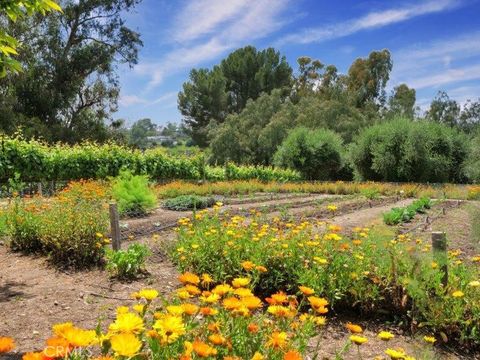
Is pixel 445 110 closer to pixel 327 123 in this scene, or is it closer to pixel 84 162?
pixel 327 123

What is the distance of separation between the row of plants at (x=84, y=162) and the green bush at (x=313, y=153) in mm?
5560

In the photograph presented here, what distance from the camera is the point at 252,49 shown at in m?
44.0

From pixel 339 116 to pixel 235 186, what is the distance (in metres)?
17.0

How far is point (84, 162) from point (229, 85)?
31423 millimetres

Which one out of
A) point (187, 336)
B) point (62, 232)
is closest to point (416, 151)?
point (62, 232)

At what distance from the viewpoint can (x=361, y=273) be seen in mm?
3807

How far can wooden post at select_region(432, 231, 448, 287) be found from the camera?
3.61 meters

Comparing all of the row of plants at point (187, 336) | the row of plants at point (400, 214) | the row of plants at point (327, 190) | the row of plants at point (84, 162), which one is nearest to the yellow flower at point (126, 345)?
the row of plants at point (187, 336)

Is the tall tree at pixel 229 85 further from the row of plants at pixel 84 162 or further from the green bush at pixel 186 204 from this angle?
the green bush at pixel 186 204

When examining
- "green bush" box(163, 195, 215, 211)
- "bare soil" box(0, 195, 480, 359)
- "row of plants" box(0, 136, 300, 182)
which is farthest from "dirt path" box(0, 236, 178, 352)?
"row of plants" box(0, 136, 300, 182)

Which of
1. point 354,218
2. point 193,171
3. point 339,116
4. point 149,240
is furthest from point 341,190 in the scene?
point 339,116

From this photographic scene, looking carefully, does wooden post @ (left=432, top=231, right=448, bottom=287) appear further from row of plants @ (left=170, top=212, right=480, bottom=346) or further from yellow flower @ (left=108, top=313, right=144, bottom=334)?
yellow flower @ (left=108, top=313, right=144, bottom=334)

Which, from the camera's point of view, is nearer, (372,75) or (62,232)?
(62,232)

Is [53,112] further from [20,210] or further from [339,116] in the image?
[20,210]
